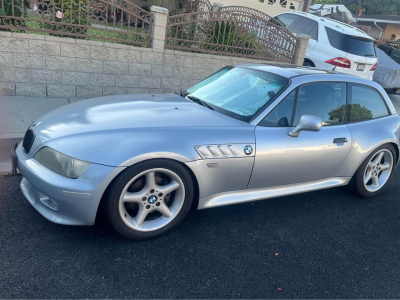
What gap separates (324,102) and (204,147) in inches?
64.6

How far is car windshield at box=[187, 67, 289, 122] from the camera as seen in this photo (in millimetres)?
3652

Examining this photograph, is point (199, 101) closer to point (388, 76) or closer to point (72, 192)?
point (72, 192)

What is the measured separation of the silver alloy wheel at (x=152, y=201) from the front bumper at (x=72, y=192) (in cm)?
21

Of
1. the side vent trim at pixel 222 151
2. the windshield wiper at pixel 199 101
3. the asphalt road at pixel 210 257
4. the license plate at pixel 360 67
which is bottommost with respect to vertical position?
the asphalt road at pixel 210 257

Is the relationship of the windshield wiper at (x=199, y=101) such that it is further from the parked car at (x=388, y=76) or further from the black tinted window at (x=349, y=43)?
the parked car at (x=388, y=76)

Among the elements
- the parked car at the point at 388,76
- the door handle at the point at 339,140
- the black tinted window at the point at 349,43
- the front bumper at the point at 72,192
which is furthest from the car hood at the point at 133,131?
the parked car at the point at 388,76

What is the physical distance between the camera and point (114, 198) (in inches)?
112

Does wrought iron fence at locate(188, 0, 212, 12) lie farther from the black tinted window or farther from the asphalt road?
the asphalt road

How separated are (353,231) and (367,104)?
5.19 ft

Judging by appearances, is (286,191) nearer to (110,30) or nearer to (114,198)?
(114,198)

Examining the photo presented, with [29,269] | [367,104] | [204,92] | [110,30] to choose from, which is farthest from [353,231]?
[110,30]

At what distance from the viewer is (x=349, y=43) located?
29.4 ft

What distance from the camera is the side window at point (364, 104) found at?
4.17m

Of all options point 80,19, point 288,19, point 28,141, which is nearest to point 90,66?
point 80,19
